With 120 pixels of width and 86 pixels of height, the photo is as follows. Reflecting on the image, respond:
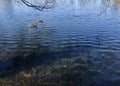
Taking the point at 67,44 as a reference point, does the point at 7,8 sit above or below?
above

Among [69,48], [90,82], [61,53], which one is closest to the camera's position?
[90,82]

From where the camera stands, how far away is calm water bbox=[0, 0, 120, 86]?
57.7 feet

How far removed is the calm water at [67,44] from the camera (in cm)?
1759

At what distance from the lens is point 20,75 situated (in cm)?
1691

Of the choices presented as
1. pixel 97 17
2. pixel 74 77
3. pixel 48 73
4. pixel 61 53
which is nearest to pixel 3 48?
pixel 61 53

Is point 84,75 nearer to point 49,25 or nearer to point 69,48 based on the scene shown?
point 69,48

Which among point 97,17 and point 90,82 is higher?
point 97,17

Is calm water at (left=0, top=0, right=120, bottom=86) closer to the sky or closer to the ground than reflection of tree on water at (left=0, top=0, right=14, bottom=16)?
closer to the ground

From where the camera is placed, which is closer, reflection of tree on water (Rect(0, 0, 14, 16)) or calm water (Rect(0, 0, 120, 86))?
calm water (Rect(0, 0, 120, 86))

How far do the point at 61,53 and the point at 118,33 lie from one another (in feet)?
28.9

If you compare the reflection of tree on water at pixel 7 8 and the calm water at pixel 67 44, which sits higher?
the reflection of tree on water at pixel 7 8

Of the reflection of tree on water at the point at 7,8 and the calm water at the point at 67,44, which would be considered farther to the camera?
the reflection of tree on water at the point at 7,8

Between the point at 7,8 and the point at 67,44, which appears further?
the point at 7,8

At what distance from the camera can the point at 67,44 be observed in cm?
2383
